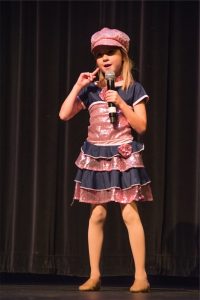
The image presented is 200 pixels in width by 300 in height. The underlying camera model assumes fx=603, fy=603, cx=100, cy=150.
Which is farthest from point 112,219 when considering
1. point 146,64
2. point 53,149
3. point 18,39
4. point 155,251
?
point 18,39

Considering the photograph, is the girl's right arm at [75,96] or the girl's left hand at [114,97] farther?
the girl's right arm at [75,96]

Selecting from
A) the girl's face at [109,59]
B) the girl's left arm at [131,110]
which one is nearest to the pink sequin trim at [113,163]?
the girl's left arm at [131,110]

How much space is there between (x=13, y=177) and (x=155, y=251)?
88 centimetres

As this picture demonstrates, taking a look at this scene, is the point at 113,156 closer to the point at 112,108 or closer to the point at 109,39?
the point at 112,108

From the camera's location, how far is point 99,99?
7.86 feet

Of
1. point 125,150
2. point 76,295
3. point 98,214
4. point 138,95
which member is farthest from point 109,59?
point 76,295

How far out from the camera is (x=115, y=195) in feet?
7.51

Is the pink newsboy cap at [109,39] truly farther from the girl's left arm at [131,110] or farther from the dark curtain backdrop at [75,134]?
the dark curtain backdrop at [75,134]

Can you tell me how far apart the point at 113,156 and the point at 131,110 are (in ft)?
0.63

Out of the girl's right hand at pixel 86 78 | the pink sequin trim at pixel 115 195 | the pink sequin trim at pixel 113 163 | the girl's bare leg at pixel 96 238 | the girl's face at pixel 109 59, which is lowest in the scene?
the girl's bare leg at pixel 96 238

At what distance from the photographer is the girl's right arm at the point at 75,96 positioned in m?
2.35

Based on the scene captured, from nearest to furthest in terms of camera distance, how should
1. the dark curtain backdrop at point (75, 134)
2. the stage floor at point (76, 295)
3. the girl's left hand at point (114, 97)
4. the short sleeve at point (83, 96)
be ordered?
the stage floor at point (76, 295) < the girl's left hand at point (114, 97) < the short sleeve at point (83, 96) < the dark curtain backdrop at point (75, 134)

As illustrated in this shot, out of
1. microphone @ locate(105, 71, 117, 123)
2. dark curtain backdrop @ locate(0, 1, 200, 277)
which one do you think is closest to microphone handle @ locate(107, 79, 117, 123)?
microphone @ locate(105, 71, 117, 123)

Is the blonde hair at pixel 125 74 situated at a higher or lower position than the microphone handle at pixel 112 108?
higher
